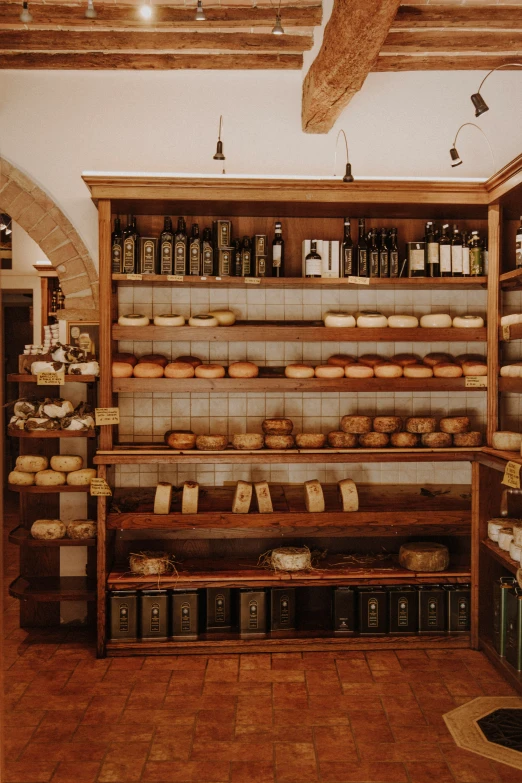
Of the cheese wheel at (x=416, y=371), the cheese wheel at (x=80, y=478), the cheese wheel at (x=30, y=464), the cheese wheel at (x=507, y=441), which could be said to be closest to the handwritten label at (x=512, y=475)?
the cheese wheel at (x=507, y=441)

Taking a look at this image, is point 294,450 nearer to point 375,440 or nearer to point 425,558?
point 375,440

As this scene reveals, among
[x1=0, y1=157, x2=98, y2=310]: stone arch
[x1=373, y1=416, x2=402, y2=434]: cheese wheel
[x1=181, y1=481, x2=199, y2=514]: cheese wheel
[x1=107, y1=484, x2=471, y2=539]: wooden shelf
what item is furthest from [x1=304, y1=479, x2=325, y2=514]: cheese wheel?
[x1=0, y1=157, x2=98, y2=310]: stone arch

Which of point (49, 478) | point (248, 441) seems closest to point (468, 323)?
point (248, 441)

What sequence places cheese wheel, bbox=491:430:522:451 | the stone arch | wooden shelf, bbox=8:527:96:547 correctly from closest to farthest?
cheese wheel, bbox=491:430:522:451 → wooden shelf, bbox=8:527:96:547 → the stone arch

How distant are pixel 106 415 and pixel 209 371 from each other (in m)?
0.68

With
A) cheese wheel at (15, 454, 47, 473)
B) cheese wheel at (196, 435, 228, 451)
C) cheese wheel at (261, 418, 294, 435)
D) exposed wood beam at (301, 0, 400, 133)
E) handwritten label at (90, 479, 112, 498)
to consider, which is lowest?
handwritten label at (90, 479, 112, 498)

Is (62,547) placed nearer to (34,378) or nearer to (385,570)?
(34,378)

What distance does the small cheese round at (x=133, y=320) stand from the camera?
3.91m

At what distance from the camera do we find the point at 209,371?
13.0 feet

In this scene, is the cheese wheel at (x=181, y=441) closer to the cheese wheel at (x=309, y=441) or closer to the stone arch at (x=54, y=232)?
the cheese wheel at (x=309, y=441)

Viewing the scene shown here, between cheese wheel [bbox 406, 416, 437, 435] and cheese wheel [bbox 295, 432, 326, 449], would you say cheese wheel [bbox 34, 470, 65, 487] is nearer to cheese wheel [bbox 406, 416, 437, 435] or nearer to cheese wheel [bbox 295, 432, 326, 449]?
cheese wheel [bbox 295, 432, 326, 449]

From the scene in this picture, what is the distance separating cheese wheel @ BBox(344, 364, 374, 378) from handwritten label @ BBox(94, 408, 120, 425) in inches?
56.8

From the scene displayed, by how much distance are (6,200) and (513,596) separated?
3.99 meters

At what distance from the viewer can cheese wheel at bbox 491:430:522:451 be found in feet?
12.2
